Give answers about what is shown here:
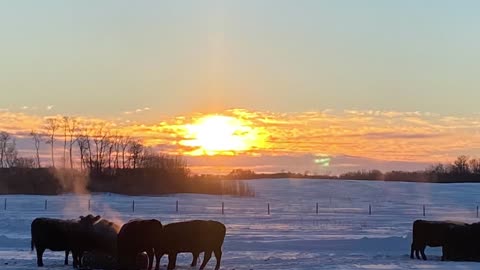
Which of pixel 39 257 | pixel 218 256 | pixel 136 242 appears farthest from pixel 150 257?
pixel 39 257

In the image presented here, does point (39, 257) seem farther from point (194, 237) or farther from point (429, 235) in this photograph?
point (429, 235)

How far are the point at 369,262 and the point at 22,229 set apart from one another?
2069 cm

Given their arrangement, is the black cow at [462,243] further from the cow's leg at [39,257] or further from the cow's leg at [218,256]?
the cow's leg at [39,257]

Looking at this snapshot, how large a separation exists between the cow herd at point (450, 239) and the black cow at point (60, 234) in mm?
10880

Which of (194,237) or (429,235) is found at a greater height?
(194,237)

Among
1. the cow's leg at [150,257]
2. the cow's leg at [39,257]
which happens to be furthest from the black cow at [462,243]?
the cow's leg at [39,257]

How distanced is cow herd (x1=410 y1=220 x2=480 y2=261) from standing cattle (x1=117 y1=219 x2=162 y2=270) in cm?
922

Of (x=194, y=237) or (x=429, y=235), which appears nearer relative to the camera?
(x=194, y=237)

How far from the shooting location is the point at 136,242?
21.9m

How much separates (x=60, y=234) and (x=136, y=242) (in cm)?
291

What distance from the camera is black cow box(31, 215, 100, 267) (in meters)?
23.1

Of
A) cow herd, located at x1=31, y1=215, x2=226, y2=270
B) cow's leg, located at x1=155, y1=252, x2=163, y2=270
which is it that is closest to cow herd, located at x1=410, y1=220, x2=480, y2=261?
cow herd, located at x1=31, y1=215, x2=226, y2=270

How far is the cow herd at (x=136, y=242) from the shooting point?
2184cm

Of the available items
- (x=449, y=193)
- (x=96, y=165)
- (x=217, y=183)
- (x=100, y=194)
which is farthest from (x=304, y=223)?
(x=96, y=165)
